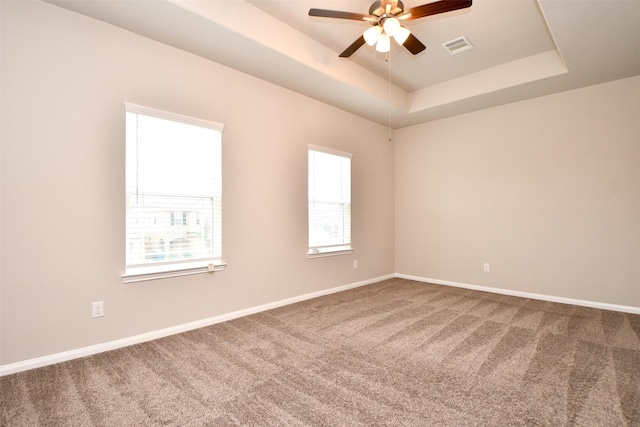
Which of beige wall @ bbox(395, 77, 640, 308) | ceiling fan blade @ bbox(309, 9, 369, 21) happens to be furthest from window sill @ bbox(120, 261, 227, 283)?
Result: beige wall @ bbox(395, 77, 640, 308)

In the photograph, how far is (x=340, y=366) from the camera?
2.27 meters

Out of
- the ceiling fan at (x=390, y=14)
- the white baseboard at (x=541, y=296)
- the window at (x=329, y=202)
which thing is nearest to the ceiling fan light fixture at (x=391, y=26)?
the ceiling fan at (x=390, y=14)

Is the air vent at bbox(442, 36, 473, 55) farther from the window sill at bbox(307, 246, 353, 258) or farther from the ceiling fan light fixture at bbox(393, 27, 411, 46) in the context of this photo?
the window sill at bbox(307, 246, 353, 258)

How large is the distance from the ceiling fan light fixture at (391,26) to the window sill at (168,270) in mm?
2654

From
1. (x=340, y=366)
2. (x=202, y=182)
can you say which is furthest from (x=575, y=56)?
(x=202, y=182)

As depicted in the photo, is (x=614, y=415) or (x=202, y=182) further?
(x=202, y=182)

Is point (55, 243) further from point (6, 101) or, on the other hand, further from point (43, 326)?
point (6, 101)

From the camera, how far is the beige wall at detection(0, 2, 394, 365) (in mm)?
2188

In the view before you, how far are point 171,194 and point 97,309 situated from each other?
113 centimetres

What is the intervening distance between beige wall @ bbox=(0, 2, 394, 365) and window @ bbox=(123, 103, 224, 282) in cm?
9

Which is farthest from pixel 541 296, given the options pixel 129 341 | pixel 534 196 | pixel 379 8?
pixel 129 341

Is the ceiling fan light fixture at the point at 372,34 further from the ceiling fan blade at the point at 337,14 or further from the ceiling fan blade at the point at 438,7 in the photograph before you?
the ceiling fan blade at the point at 438,7

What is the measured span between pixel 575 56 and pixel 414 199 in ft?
9.33

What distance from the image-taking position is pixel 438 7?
2.22 m
